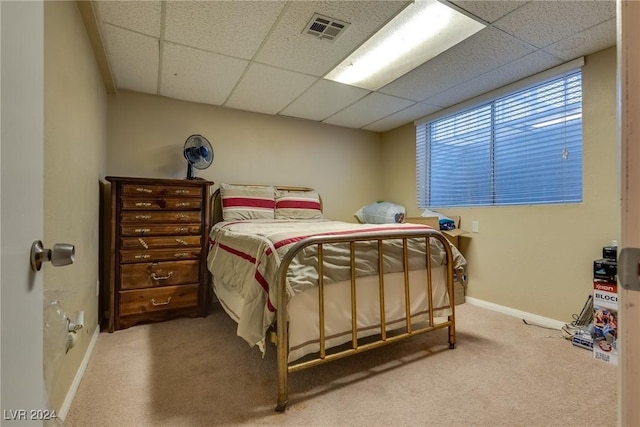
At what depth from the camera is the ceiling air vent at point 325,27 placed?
1845 mm

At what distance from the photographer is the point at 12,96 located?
45 centimetres

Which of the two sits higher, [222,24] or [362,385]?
[222,24]

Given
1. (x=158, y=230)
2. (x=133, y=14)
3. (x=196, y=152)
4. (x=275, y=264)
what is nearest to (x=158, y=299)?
(x=158, y=230)

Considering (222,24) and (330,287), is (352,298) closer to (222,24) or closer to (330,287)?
(330,287)

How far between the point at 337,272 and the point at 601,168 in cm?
214

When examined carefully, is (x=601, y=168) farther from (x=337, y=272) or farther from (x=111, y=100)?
(x=111, y=100)

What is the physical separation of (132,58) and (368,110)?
2.29m

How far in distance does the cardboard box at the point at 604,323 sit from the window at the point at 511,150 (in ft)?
2.41

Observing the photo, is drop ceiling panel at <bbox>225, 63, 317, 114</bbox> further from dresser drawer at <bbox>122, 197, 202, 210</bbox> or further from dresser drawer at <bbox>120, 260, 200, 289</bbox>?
dresser drawer at <bbox>120, 260, 200, 289</bbox>

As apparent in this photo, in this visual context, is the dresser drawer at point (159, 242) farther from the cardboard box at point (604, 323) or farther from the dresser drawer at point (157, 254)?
the cardboard box at point (604, 323)

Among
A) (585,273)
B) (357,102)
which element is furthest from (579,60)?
(357,102)

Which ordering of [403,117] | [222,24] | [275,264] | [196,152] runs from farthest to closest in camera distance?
[403,117] < [196,152] < [222,24] < [275,264]

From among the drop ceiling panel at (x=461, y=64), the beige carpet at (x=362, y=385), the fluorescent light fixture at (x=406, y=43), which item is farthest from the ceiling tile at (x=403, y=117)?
the beige carpet at (x=362, y=385)

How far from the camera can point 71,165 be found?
1518 mm
